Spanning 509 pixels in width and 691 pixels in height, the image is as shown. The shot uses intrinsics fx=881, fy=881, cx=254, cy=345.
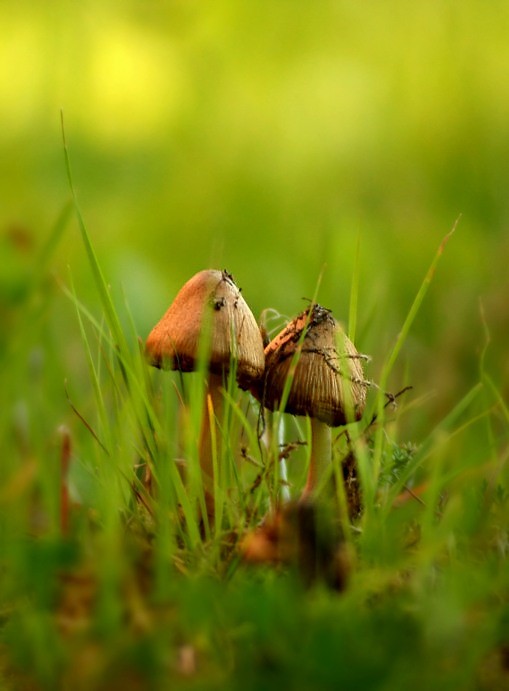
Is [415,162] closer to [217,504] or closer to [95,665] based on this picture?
[217,504]

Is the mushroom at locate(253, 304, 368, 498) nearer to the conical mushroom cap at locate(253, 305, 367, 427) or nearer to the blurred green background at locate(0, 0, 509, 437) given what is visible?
Answer: the conical mushroom cap at locate(253, 305, 367, 427)

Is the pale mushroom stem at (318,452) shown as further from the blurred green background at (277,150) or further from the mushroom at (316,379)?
the blurred green background at (277,150)

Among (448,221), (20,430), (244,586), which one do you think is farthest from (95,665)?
(448,221)

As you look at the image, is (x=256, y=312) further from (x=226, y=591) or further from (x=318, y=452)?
(x=226, y=591)

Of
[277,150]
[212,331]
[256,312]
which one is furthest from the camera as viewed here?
[277,150]

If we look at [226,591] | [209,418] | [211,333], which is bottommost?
[226,591]

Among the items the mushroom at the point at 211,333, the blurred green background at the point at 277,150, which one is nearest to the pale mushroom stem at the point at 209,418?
the mushroom at the point at 211,333

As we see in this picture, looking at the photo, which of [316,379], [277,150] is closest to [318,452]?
[316,379]
